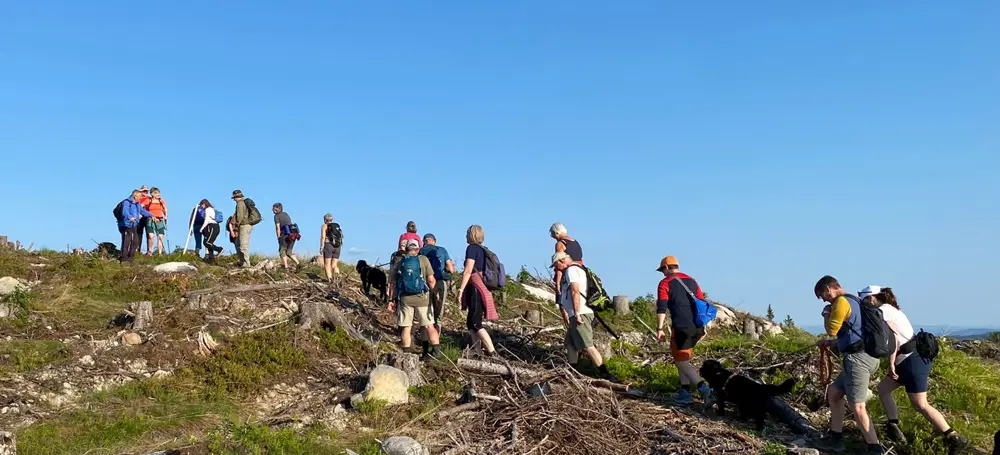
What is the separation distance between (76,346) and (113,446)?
3441mm

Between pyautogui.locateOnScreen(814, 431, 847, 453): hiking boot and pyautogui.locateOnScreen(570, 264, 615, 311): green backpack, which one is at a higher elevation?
pyautogui.locateOnScreen(570, 264, 615, 311): green backpack

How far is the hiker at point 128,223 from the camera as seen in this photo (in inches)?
624

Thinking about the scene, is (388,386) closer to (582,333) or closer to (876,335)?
(582,333)

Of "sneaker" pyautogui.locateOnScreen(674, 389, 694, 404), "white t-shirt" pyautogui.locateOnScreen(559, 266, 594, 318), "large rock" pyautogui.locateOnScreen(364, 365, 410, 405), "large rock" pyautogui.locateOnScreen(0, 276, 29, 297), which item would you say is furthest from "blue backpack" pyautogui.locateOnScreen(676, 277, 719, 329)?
"large rock" pyautogui.locateOnScreen(0, 276, 29, 297)

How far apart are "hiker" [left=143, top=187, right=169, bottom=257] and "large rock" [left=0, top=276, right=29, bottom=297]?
3.16m

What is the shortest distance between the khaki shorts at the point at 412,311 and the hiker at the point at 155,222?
9.46 m

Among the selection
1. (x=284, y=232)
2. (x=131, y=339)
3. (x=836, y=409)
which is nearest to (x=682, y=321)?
(x=836, y=409)

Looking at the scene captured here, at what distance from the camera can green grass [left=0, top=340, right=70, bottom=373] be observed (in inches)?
352

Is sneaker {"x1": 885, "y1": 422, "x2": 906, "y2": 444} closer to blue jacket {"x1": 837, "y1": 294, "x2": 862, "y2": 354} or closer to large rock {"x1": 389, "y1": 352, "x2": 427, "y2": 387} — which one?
blue jacket {"x1": 837, "y1": 294, "x2": 862, "y2": 354}

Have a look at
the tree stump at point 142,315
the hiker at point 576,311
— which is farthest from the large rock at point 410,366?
the tree stump at point 142,315

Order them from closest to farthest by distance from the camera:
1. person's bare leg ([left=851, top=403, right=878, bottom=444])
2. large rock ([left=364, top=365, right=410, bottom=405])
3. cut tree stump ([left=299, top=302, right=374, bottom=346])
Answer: person's bare leg ([left=851, top=403, right=878, bottom=444]) → large rock ([left=364, top=365, right=410, bottom=405]) → cut tree stump ([left=299, top=302, right=374, bottom=346])

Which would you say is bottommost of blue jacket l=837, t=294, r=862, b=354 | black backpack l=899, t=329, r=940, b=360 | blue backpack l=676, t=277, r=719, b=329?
black backpack l=899, t=329, r=940, b=360

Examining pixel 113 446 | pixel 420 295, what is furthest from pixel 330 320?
pixel 113 446

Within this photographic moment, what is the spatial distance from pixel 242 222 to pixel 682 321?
420 inches
